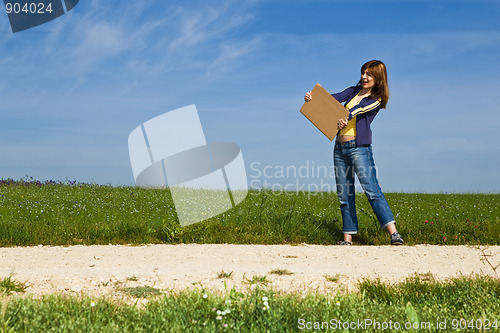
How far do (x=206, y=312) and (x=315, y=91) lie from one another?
13.6 ft

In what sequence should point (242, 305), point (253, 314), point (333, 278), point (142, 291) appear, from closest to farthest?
point (253, 314)
point (242, 305)
point (142, 291)
point (333, 278)

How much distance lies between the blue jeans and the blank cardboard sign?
349mm

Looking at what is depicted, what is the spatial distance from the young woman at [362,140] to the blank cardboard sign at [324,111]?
91 millimetres

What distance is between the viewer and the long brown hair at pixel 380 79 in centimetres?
668

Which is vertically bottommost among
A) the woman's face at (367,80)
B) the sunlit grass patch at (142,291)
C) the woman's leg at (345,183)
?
the sunlit grass patch at (142,291)

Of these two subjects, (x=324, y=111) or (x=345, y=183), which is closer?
(x=324, y=111)

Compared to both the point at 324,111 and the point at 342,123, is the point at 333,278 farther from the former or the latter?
the point at 324,111

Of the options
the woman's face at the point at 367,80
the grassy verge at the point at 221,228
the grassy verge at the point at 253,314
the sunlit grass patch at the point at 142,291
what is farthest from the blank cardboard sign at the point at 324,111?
the sunlit grass patch at the point at 142,291

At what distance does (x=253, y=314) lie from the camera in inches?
129

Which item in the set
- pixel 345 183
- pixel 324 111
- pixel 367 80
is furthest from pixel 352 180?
pixel 367 80

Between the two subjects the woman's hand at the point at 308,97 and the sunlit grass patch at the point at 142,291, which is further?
the woman's hand at the point at 308,97

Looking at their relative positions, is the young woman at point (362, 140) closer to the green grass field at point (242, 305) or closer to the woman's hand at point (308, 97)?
the woman's hand at point (308, 97)

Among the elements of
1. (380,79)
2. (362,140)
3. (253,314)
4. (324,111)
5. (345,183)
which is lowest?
(253,314)

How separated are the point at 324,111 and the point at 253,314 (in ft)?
13.0
